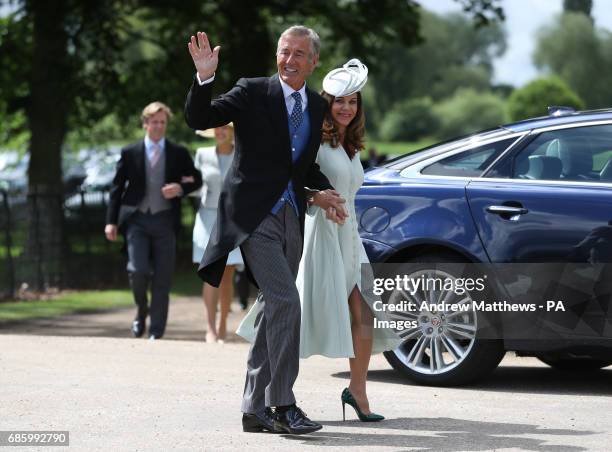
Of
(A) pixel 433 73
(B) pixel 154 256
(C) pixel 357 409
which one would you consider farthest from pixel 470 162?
(A) pixel 433 73

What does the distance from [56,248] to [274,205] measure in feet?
43.4

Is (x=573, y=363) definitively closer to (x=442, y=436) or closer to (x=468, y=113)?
(x=442, y=436)

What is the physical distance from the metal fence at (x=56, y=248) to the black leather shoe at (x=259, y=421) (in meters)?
10.6

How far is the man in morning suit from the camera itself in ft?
22.1

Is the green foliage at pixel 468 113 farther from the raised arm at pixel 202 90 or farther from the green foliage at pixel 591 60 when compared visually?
the raised arm at pixel 202 90

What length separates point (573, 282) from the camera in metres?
8.30

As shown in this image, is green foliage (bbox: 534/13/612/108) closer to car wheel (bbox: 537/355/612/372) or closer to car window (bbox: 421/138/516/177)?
car wheel (bbox: 537/355/612/372)

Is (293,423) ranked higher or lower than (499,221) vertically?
lower

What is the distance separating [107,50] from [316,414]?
51.3 ft

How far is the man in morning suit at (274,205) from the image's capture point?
6.73 metres

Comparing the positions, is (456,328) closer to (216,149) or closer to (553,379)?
(553,379)

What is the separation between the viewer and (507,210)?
8484 mm

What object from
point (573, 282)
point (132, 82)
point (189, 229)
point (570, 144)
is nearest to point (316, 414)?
point (573, 282)

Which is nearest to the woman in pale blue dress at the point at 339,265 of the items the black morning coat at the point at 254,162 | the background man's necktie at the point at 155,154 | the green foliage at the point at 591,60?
the black morning coat at the point at 254,162
